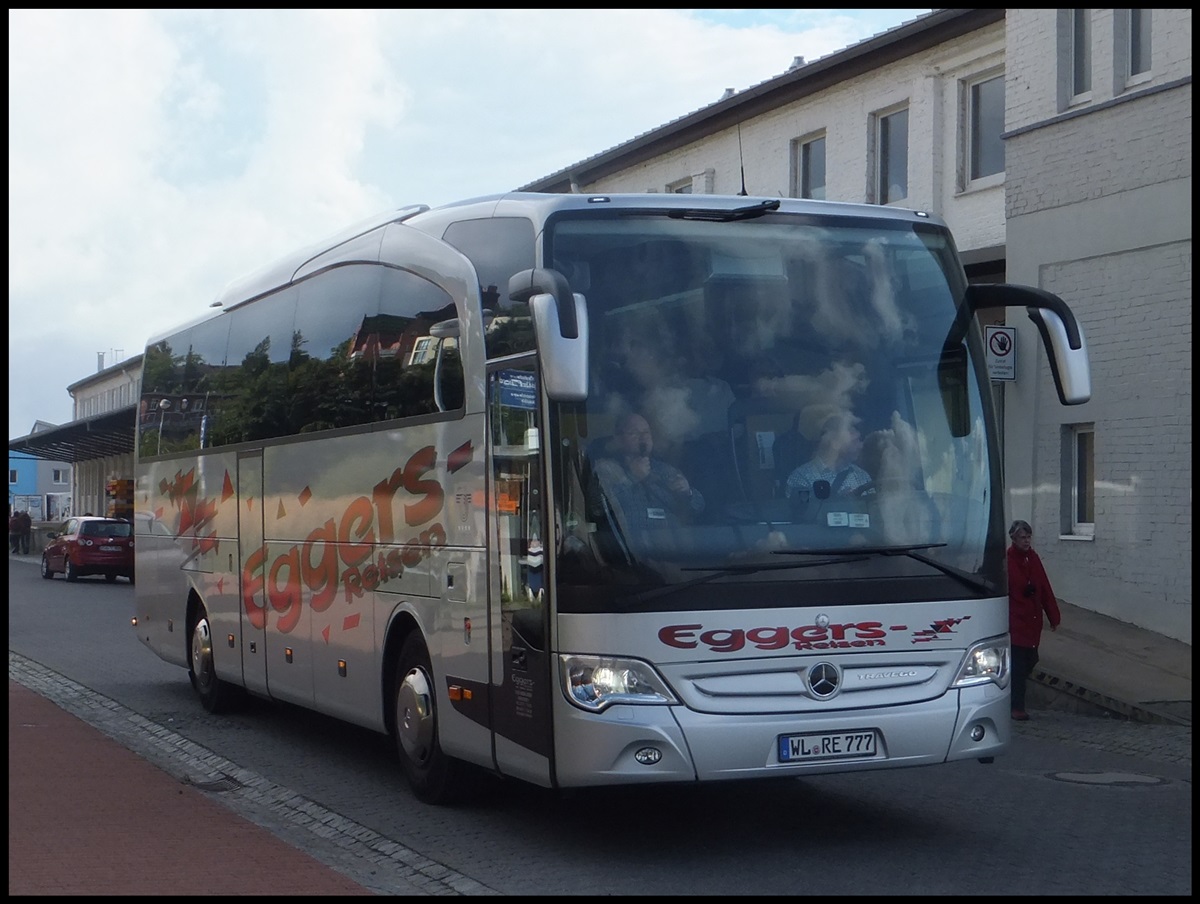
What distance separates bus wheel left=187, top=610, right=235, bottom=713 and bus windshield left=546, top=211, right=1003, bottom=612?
7339mm

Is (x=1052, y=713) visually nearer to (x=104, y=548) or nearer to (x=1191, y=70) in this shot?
(x=1191, y=70)

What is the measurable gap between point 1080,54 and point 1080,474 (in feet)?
15.8

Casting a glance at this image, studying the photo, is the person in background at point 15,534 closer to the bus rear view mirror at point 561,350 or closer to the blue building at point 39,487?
the blue building at point 39,487

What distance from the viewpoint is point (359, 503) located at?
1105 centimetres

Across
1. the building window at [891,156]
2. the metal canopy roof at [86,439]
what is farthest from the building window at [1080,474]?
the metal canopy roof at [86,439]

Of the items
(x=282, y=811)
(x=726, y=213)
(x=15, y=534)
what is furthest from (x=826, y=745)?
(x=15, y=534)

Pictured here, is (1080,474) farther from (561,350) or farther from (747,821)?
(561,350)

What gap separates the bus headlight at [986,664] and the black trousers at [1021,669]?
19.5 feet

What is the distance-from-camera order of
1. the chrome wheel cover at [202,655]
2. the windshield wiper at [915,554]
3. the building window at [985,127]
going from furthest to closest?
the building window at [985,127] < the chrome wheel cover at [202,655] < the windshield wiper at [915,554]

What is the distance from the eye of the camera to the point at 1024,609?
1455 cm

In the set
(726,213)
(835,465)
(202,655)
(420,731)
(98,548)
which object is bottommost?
(98,548)

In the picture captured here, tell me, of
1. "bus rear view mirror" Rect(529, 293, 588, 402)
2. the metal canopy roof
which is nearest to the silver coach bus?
"bus rear view mirror" Rect(529, 293, 588, 402)

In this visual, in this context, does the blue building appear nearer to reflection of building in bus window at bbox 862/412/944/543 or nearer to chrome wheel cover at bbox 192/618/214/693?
chrome wheel cover at bbox 192/618/214/693

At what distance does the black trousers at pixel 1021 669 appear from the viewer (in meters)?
14.5
